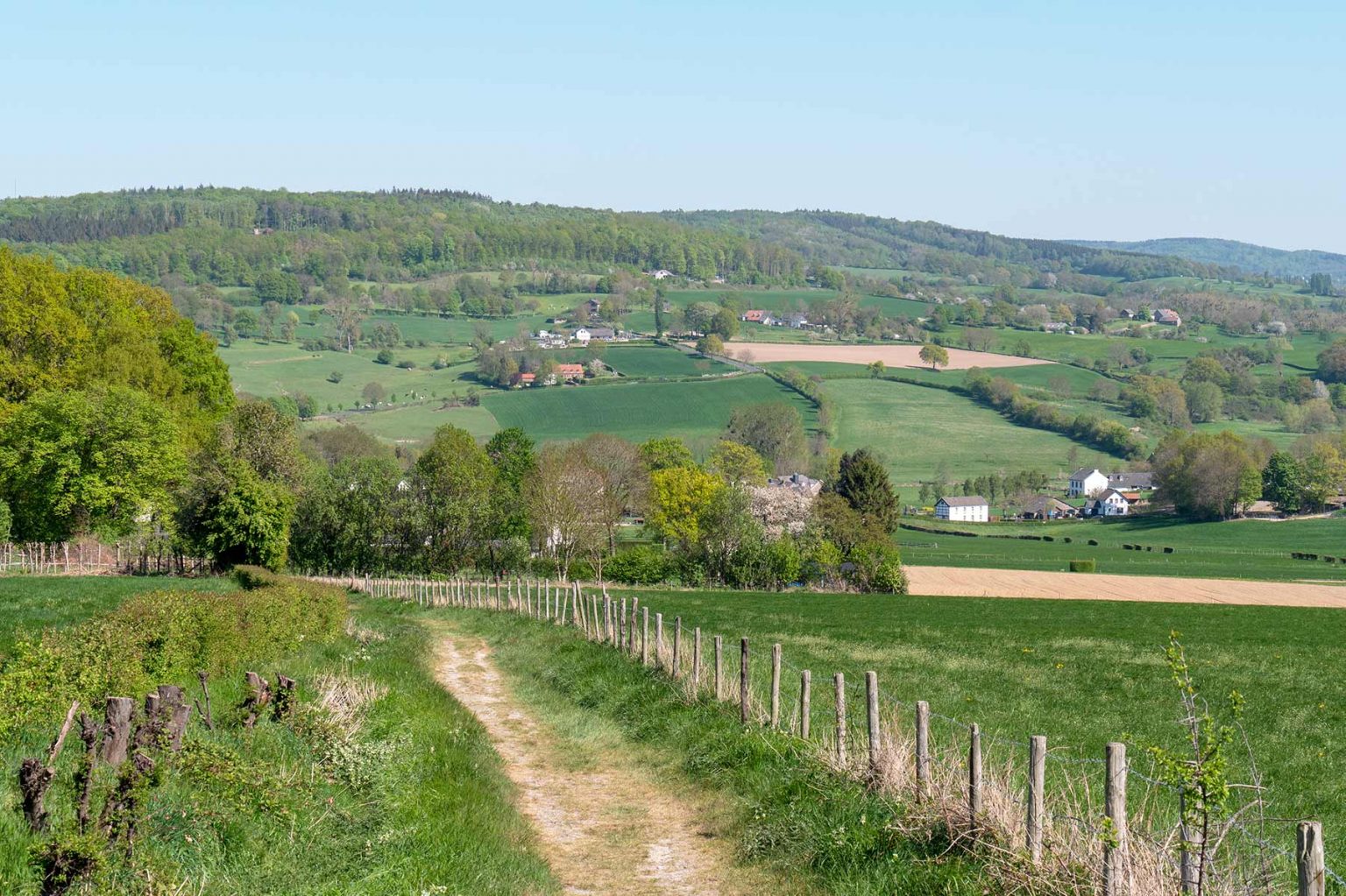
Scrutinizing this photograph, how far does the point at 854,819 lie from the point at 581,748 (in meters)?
6.88

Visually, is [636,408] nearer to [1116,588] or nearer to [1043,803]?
[1116,588]

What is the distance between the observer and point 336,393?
192 metres

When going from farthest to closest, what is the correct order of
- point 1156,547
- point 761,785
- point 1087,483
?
point 1087,483
point 1156,547
point 761,785

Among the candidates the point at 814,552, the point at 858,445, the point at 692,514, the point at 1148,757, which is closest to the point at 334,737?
the point at 1148,757

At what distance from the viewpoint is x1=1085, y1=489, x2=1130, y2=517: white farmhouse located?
154 meters

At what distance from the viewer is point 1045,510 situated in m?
155

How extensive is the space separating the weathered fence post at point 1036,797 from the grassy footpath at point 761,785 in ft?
1.76

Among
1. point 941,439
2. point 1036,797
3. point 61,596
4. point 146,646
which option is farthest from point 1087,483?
point 1036,797

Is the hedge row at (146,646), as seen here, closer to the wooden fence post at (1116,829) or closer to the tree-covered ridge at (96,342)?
the wooden fence post at (1116,829)

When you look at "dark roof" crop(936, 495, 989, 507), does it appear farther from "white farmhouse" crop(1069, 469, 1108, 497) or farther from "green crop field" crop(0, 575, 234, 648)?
"green crop field" crop(0, 575, 234, 648)

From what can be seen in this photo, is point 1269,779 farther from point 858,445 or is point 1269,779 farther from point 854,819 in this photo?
point 858,445

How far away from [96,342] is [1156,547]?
93.3m

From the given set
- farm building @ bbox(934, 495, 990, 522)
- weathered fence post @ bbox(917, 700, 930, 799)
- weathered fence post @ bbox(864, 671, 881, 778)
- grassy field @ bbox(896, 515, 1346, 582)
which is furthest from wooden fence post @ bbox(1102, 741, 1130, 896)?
farm building @ bbox(934, 495, 990, 522)

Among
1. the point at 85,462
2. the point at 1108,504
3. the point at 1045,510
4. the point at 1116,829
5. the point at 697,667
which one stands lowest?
the point at 1045,510
